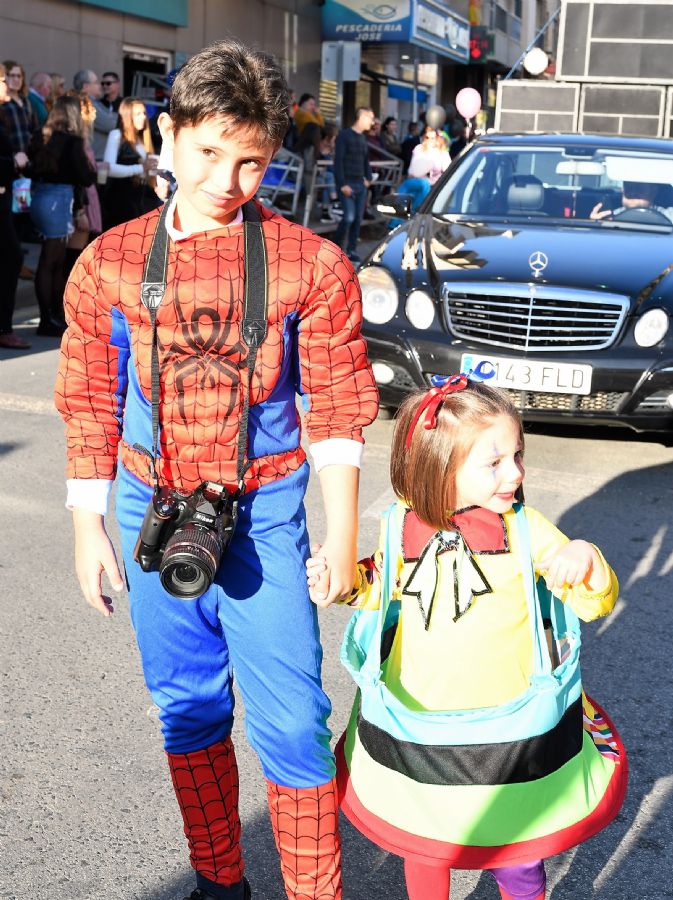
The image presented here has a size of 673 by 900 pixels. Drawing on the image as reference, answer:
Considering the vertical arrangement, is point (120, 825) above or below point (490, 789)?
below

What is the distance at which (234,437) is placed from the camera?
6.63ft

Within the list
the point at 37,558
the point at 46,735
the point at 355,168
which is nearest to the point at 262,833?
the point at 46,735

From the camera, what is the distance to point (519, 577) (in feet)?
6.89

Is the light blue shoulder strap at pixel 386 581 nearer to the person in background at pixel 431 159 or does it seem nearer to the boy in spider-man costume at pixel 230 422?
the boy in spider-man costume at pixel 230 422

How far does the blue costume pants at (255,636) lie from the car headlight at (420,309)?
3708 millimetres

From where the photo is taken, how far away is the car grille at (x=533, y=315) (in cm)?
564

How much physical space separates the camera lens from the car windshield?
5.17 meters

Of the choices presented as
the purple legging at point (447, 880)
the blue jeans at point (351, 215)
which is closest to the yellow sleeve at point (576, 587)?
the purple legging at point (447, 880)

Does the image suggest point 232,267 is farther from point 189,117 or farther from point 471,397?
point 471,397

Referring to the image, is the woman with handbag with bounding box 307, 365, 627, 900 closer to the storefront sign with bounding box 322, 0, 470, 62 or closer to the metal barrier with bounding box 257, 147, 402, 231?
the metal barrier with bounding box 257, 147, 402, 231

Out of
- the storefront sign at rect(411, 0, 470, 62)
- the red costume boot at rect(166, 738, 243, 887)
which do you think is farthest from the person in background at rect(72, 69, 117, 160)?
the storefront sign at rect(411, 0, 470, 62)

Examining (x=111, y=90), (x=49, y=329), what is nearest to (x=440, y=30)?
(x=111, y=90)

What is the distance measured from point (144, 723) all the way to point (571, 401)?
3.07m

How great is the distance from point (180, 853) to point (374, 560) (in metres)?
0.96
